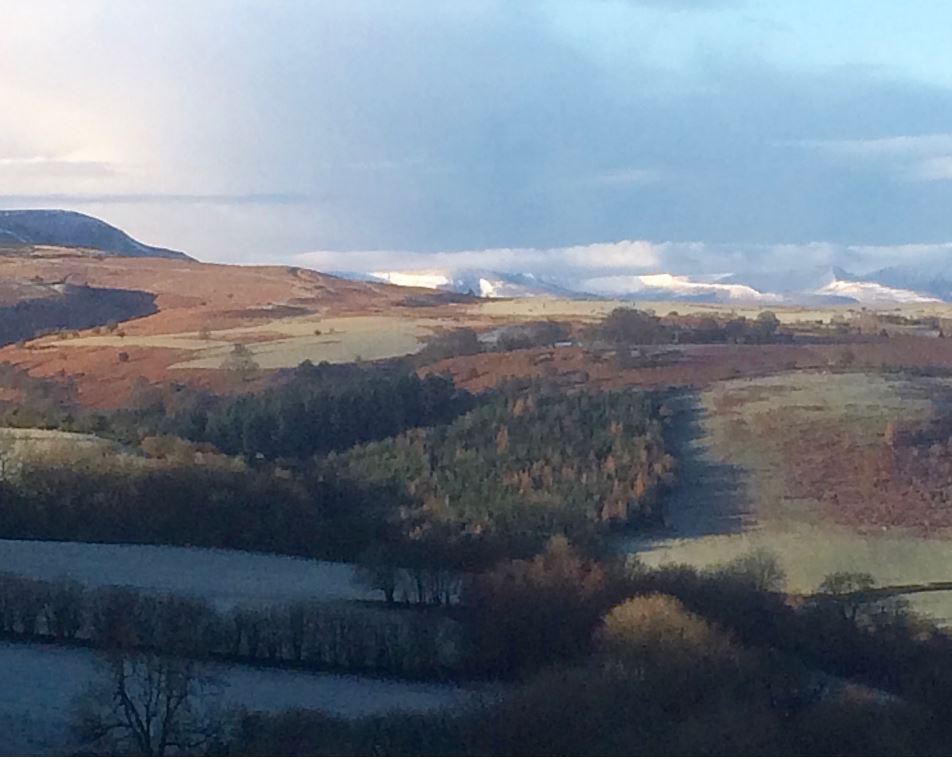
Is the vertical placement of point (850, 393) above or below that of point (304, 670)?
above

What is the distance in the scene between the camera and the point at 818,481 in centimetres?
1720

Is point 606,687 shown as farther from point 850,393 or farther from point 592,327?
point 592,327

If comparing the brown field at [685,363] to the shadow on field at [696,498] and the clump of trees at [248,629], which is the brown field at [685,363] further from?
the clump of trees at [248,629]

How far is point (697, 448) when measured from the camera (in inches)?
725

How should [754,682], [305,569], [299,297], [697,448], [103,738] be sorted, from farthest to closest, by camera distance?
[299,297] → [697,448] → [305,569] → [754,682] → [103,738]

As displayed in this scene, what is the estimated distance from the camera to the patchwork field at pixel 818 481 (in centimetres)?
1480

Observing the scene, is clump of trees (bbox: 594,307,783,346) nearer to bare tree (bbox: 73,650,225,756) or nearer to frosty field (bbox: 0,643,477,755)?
frosty field (bbox: 0,643,477,755)

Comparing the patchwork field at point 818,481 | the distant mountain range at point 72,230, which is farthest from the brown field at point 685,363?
the distant mountain range at point 72,230

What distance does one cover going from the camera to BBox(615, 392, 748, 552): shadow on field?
15789mm

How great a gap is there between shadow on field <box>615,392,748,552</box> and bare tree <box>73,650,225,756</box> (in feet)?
21.9

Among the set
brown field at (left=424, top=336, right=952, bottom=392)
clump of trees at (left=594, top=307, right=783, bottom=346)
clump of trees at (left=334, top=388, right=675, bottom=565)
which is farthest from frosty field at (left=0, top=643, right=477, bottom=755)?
clump of trees at (left=594, top=307, right=783, bottom=346)

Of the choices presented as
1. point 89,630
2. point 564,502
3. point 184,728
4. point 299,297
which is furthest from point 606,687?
point 299,297

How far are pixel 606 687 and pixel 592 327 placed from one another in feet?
77.2

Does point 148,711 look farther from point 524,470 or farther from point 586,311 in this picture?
point 586,311
